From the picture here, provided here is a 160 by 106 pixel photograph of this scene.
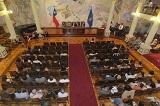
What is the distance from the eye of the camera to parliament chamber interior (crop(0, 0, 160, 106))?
9.17 meters

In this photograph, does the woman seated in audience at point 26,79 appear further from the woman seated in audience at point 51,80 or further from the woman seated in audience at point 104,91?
the woman seated in audience at point 104,91

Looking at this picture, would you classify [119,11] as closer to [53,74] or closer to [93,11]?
[93,11]

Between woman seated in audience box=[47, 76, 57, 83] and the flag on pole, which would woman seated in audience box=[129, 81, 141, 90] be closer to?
woman seated in audience box=[47, 76, 57, 83]

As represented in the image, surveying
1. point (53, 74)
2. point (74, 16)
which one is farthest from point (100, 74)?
point (74, 16)

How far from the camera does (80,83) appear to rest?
10578 millimetres

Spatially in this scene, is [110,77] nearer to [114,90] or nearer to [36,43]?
[114,90]

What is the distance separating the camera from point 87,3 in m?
19.9

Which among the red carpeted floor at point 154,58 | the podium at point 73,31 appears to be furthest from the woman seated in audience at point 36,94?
the podium at point 73,31

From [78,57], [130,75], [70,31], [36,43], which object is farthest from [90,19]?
[130,75]

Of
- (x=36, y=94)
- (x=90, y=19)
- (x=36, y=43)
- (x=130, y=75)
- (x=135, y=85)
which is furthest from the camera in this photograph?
(x=90, y=19)

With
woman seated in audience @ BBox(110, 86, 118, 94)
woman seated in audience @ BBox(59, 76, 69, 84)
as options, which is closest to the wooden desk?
woman seated in audience @ BBox(59, 76, 69, 84)

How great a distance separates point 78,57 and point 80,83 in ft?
12.0

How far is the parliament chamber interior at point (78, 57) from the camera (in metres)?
9.17

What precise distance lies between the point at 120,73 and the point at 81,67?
9.15 feet
